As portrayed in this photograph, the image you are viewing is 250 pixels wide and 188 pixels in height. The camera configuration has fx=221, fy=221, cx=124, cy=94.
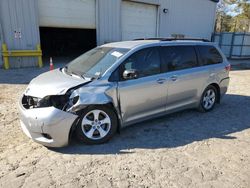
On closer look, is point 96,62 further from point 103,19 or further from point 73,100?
point 103,19

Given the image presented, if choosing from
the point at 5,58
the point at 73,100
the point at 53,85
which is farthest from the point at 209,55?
the point at 5,58

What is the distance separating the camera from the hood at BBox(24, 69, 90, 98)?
333cm

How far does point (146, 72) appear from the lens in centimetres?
411

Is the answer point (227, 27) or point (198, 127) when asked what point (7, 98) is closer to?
point (198, 127)

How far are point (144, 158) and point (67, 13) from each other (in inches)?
412

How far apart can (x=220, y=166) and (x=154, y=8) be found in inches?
552

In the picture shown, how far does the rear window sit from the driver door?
1.40 m

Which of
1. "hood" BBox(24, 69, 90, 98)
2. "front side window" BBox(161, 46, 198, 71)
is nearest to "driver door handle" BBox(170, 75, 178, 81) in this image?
"front side window" BBox(161, 46, 198, 71)

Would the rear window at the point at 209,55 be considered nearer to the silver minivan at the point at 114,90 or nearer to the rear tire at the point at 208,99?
the silver minivan at the point at 114,90

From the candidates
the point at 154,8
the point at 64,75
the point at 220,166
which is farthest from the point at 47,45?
the point at 220,166

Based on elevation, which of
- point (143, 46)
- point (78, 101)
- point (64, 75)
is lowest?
point (78, 101)

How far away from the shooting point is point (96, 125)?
364 centimetres

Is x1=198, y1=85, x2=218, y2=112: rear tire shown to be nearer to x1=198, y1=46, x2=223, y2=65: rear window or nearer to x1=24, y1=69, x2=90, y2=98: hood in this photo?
x1=198, y1=46, x2=223, y2=65: rear window

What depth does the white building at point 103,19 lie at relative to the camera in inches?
412
